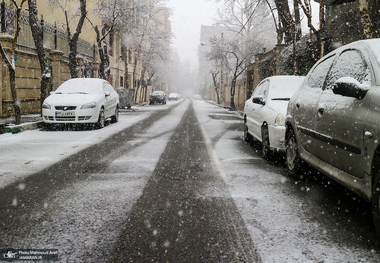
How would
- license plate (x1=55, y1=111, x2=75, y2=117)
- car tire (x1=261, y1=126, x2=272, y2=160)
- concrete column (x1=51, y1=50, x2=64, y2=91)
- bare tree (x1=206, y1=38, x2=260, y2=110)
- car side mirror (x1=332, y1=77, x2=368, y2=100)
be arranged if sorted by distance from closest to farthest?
car side mirror (x1=332, y1=77, x2=368, y2=100), car tire (x1=261, y1=126, x2=272, y2=160), license plate (x1=55, y1=111, x2=75, y2=117), concrete column (x1=51, y1=50, x2=64, y2=91), bare tree (x1=206, y1=38, x2=260, y2=110)

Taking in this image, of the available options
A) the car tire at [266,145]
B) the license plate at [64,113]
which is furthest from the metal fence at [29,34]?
the car tire at [266,145]

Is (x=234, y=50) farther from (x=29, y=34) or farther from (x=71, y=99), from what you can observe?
(x=71, y=99)

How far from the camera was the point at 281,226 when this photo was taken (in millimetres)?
3445

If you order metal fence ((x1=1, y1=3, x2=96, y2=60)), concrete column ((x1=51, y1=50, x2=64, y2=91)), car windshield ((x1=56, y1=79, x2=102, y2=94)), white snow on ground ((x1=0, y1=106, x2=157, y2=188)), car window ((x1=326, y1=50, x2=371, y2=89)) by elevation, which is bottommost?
white snow on ground ((x1=0, y1=106, x2=157, y2=188))

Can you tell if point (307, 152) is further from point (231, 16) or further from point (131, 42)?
point (231, 16)

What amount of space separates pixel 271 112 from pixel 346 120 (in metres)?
3.30

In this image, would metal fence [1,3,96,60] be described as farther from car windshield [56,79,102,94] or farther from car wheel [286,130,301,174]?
car wheel [286,130,301,174]

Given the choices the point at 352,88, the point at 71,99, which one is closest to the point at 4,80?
the point at 71,99

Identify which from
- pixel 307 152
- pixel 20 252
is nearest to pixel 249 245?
pixel 20 252

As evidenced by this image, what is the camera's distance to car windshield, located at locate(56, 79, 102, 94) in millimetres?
13125

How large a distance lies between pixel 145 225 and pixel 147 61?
137 ft

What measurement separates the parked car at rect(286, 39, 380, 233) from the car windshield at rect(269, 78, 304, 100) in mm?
2224

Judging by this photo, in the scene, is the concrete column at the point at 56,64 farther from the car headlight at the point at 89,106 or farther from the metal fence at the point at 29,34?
the car headlight at the point at 89,106

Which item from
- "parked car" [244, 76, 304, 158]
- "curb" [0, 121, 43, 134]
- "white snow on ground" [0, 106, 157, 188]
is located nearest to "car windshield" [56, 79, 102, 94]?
"curb" [0, 121, 43, 134]
